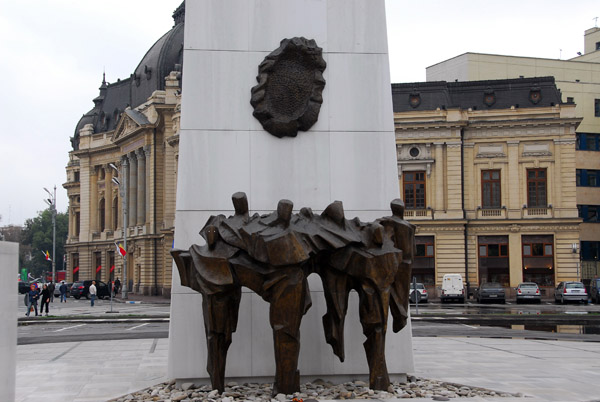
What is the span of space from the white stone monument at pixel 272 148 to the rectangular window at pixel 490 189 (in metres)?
43.9

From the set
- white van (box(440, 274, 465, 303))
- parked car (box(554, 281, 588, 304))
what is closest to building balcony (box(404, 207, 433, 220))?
white van (box(440, 274, 465, 303))

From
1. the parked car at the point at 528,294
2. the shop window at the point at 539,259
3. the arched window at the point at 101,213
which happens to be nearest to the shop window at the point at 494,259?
the shop window at the point at 539,259

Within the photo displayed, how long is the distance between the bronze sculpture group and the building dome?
60735 millimetres

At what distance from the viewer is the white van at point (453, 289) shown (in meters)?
47.2

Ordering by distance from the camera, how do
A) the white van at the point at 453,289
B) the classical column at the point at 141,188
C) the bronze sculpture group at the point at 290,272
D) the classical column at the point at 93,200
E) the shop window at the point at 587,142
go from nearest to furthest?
the bronze sculpture group at the point at 290,272 → the white van at the point at 453,289 → the shop window at the point at 587,142 → the classical column at the point at 141,188 → the classical column at the point at 93,200

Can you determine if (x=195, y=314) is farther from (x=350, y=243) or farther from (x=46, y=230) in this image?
(x=46, y=230)

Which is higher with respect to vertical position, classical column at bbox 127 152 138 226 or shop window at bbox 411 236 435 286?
classical column at bbox 127 152 138 226

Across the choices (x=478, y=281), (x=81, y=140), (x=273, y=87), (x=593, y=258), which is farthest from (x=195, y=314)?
(x=81, y=140)

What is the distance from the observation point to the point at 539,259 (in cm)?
5319

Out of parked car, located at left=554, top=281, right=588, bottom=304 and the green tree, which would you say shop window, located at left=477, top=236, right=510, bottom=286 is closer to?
parked car, located at left=554, top=281, right=588, bottom=304

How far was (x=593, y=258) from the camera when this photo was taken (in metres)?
63.0

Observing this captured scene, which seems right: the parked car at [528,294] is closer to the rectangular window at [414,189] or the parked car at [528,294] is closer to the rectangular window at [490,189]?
the rectangular window at [490,189]

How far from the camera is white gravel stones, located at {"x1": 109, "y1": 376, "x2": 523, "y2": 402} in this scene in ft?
34.7

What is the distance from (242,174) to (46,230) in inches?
5094
